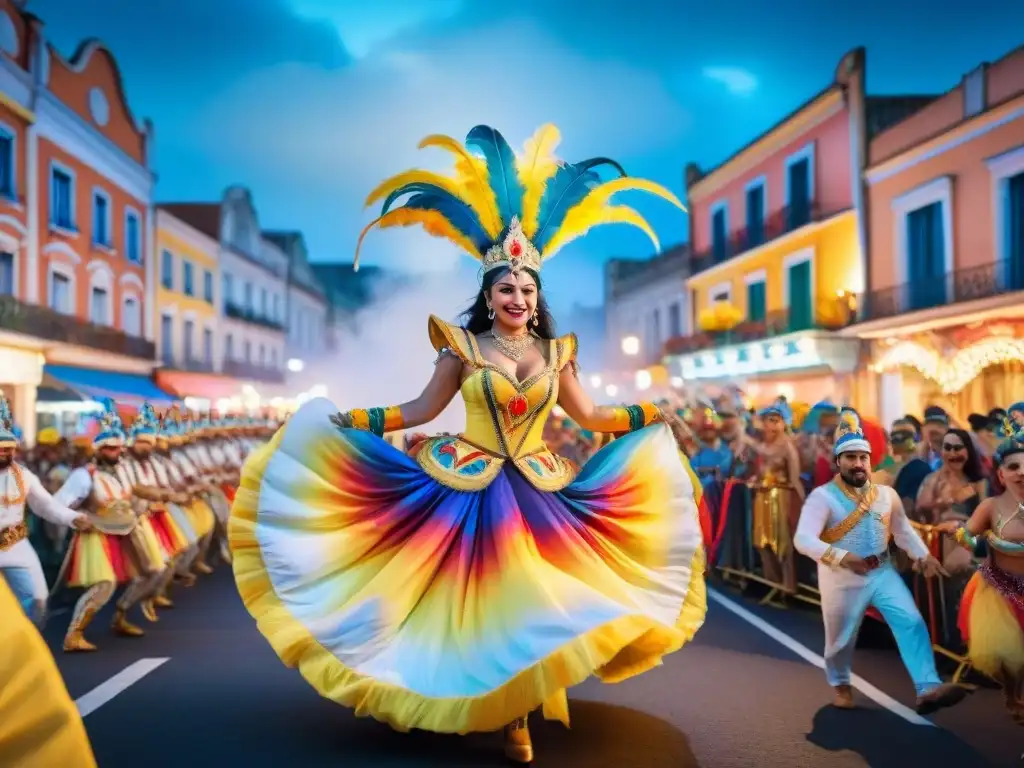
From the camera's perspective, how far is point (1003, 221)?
2141 centimetres

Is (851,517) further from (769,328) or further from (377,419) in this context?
(769,328)

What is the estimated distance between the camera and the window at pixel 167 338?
39.1 meters

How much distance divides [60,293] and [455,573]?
89.6 ft

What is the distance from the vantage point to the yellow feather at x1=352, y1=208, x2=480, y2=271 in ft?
21.1

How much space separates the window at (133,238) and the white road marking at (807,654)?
28090mm

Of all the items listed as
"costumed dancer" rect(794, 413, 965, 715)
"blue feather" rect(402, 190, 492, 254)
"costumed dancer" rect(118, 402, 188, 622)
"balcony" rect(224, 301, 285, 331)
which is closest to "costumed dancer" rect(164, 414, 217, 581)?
"costumed dancer" rect(118, 402, 188, 622)

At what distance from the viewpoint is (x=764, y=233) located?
33094 mm

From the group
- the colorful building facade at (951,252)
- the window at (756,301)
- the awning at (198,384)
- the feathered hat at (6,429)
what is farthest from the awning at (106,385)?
the window at (756,301)

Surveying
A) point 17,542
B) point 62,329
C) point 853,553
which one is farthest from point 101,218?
point 853,553

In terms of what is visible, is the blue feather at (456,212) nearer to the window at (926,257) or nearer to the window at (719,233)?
the window at (926,257)

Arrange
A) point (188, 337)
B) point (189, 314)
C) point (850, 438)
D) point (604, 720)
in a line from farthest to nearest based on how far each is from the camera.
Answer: point (188, 337), point (189, 314), point (850, 438), point (604, 720)

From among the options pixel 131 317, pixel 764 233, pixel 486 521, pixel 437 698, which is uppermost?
pixel 764 233

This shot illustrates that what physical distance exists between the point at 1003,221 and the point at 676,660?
16.5m

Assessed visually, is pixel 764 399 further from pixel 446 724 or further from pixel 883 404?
pixel 446 724
